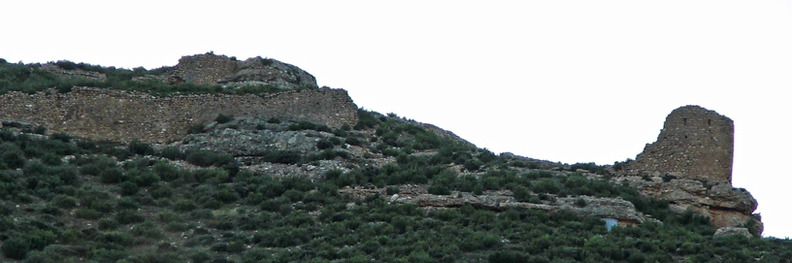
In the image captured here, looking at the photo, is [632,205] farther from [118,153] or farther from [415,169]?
[118,153]

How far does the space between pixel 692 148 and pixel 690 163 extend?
50cm

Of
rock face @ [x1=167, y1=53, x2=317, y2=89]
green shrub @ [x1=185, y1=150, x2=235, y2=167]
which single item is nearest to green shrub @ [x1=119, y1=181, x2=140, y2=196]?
green shrub @ [x1=185, y1=150, x2=235, y2=167]

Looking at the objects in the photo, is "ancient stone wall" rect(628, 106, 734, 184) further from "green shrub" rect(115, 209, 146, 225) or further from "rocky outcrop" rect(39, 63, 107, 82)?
"rocky outcrop" rect(39, 63, 107, 82)

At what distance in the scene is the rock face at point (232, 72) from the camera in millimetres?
46250

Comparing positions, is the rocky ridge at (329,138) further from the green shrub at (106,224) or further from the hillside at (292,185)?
the green shrub at (106,224)

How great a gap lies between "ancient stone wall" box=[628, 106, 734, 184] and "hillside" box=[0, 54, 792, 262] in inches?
2.3

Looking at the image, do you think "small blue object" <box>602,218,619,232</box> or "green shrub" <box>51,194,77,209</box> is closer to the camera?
"green shrub" <box>51,194,77,209</box>

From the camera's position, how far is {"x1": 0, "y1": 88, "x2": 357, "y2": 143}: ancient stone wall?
41125 mm

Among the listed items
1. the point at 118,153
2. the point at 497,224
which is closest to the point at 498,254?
the point at 497,224

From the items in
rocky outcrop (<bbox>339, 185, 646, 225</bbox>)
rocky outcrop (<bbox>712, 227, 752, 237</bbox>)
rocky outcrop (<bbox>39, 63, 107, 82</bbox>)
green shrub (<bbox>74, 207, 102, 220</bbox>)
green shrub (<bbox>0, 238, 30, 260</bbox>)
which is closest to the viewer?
green shrub (<bbox>0, 238, 30, 260</bbox>)

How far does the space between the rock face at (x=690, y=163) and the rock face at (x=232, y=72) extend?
11.8 meters

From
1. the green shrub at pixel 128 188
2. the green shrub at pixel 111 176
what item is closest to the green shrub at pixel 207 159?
the green shrub at pixel 111 176

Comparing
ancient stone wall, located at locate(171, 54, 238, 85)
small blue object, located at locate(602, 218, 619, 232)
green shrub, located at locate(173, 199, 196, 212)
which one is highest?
ancient stone wall, located at locate(171, 54, 238, 85)

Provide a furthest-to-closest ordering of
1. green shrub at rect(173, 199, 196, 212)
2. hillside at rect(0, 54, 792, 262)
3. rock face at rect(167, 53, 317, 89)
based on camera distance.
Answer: rock face at rect(167, 53, 317, 89)
green shrub at rect(173, 199, 196, 212)
hillside at rect(0, 54, 792, 262)
